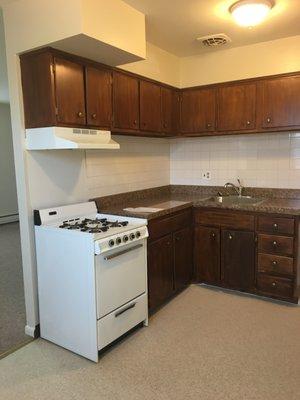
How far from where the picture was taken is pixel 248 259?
327 cm

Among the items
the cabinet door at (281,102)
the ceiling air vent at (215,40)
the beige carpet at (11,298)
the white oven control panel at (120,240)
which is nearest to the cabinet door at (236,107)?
the cabinet door at (281,102)

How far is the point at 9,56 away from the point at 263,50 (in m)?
2.58

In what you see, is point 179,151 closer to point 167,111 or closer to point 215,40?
point 167,111

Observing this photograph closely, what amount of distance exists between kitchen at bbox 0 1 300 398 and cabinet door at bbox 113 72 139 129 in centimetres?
1

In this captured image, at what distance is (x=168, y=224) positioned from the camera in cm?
309

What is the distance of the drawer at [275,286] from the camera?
→ 3100 mm

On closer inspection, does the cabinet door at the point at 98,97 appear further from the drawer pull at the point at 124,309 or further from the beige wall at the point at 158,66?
the drawer pull at the point at 124,309

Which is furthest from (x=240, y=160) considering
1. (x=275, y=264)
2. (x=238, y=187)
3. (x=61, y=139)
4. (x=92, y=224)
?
(x=61, y=139)

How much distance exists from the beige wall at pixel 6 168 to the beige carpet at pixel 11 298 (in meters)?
1.66

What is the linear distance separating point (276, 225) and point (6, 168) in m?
5.96

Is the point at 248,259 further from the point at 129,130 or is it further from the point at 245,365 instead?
the point at 129,130

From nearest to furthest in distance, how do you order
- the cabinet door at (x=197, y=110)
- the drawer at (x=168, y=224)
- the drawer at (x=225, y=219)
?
1. the drawer at (x=168, y=224)
2. the drawer at (x=225, y=219)
3. the cabinet door at (x=197, y=110)

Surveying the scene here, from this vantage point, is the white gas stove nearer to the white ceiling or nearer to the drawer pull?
the drawer pull

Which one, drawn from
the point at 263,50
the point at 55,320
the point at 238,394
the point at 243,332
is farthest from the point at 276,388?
the point at 263,50
